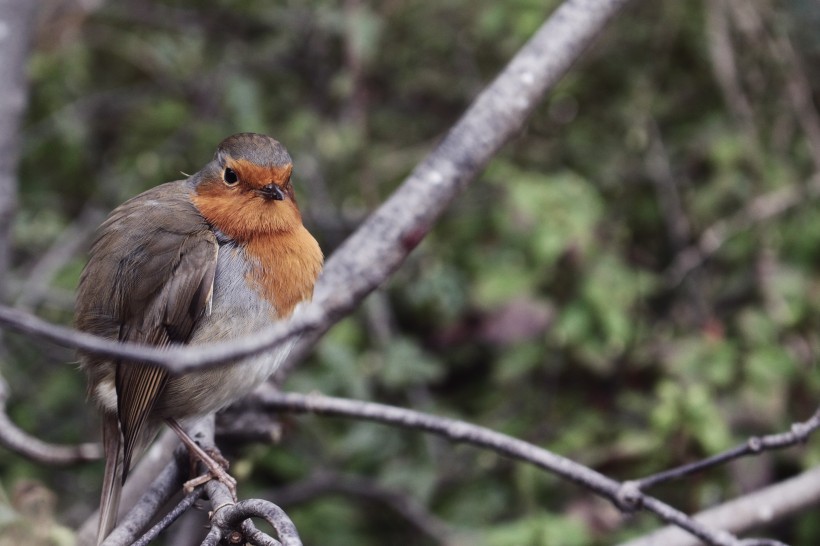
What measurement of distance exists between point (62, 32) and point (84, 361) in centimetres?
242

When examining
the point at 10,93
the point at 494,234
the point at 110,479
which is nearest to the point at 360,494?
the point at 494,234

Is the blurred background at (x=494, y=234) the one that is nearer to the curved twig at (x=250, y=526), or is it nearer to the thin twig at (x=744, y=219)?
the thin twig at (x=744, y=219)

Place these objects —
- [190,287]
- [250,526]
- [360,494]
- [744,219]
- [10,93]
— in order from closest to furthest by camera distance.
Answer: [250,526] < [190,287] < [10,93] < [360,494] < [744,219]

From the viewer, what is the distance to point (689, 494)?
9.99 feet

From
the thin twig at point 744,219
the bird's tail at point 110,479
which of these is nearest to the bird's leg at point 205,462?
the bird's tail at point 110,479

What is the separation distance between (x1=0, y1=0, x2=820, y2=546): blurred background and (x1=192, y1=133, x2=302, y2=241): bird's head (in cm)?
82

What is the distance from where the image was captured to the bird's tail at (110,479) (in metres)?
2.34

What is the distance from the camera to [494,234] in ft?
14.1

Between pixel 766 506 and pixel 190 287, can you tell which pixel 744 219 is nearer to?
pixel 766 506

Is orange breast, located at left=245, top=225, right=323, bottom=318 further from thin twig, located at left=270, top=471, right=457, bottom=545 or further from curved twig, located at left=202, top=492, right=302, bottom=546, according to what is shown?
thin twig, located at left=270, top=471, right=457, bottom=545

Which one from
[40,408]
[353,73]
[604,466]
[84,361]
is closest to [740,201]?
[604,466]

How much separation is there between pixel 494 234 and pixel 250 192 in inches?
75.7

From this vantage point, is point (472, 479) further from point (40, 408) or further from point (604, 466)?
point (40, 408)

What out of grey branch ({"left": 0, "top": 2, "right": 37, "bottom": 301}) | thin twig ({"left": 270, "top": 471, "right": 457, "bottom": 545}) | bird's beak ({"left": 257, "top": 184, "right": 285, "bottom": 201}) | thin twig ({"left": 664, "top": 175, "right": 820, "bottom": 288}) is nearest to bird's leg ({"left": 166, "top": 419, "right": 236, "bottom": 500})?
bird's beak ({"left": 257, "top": 184, "right": 285, "bottom": 201})
